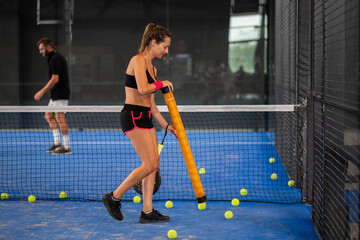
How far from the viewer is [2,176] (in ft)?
21.5

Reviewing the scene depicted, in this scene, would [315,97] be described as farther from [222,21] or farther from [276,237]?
[222,21]

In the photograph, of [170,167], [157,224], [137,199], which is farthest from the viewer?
[170,167]

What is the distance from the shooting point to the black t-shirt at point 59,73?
319 inches

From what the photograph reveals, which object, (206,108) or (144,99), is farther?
(206,108)

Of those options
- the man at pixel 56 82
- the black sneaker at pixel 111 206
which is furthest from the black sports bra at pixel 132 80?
the man at pixel 56 82

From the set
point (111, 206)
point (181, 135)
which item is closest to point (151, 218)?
point (111, 206)

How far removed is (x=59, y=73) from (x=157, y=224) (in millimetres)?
4512

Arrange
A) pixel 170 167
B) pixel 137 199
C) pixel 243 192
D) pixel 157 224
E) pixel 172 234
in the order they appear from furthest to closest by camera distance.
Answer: pixel 170 167 < pixel 243 192 < pixel 137 199 < pixel 157 224 < pixel 172 234

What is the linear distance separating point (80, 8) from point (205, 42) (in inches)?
120

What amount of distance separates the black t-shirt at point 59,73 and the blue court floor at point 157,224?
3.30 metres

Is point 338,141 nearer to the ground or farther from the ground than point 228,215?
farther from the ground

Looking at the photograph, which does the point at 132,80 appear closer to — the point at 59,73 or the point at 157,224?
the point at 157,224

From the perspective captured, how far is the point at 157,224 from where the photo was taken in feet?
14.2

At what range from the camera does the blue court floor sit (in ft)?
13.3
